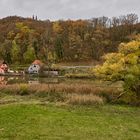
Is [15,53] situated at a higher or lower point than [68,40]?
lower

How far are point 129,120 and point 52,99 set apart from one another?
759 centimetres

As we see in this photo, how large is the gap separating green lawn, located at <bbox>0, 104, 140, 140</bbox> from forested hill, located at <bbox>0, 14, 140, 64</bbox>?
284 feet

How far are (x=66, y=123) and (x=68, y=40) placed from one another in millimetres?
103278

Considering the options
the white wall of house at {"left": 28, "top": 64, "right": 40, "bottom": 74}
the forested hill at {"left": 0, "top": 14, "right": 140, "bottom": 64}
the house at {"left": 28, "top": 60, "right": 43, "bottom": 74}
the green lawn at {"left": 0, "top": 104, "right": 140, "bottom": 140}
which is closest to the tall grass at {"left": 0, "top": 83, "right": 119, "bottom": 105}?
the green lawn at {"left": 0, "top": 104, "right": 140, "bottom": 140}

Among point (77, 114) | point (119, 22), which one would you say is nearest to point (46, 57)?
point (119, 22)

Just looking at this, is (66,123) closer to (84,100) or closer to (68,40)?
(84,100)

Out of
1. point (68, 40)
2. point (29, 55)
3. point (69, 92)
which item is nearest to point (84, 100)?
point (69, 92)

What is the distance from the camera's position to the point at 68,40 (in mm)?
118000

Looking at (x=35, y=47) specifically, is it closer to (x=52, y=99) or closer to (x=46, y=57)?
(x=46, y=57)

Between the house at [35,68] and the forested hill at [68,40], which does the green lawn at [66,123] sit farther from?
the forested hill at [68,40]

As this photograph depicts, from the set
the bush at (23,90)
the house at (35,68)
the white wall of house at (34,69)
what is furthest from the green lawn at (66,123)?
the house at (35,68)

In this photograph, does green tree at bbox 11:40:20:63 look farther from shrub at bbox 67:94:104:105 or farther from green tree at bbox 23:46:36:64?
shrub at bbox 67:94:104:105

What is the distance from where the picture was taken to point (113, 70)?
24.9m

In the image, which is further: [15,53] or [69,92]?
[15,53]
